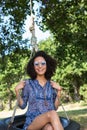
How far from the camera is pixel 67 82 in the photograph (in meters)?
41.0

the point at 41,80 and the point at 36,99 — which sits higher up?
the point at 41,80

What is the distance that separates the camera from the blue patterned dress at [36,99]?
15.8ft

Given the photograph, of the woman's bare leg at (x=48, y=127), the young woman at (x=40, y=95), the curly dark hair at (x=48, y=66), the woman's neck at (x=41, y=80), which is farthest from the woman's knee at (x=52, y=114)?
the curly dark hair at (x=48, y=66)

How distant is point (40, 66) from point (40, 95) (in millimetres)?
403

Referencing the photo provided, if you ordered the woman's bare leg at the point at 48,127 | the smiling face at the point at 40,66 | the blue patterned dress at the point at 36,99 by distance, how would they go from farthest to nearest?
the smiling face at the point at 40,66, the blue patterned dress at the point at 36,99, the woman's bare leg at the point at 48,127

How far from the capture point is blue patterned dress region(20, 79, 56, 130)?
189 inches

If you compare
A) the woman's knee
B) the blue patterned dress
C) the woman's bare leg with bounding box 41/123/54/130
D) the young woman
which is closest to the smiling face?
the young woman

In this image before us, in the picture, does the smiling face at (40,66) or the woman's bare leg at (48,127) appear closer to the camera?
the woman's bare leg at (48,127)

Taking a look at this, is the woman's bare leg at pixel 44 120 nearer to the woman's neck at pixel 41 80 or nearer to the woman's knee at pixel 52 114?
the woman's knee at pixel 52 114

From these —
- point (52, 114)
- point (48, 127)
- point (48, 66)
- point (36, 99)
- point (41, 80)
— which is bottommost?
point (48, 127)

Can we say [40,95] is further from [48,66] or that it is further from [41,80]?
[48,66]

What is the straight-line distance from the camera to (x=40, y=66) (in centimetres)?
499

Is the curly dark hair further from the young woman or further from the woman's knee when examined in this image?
the woman's knee

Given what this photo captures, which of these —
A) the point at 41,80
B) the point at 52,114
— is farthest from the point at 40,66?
the point at 52,114
